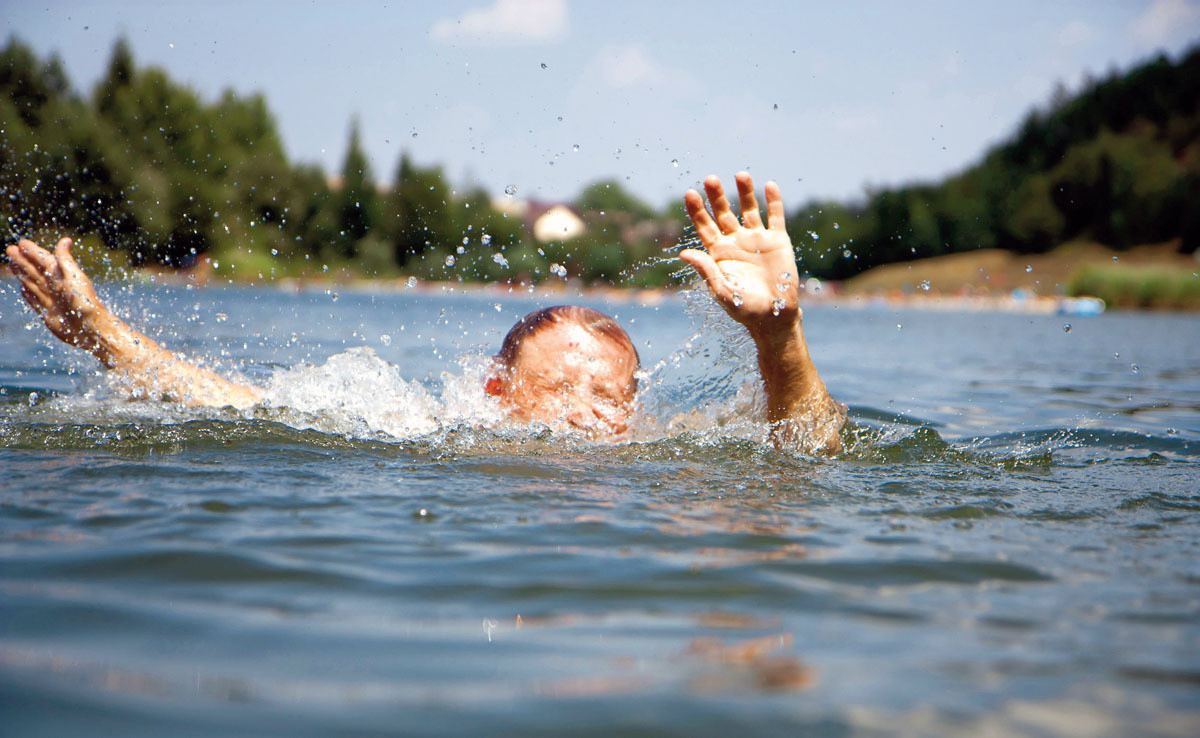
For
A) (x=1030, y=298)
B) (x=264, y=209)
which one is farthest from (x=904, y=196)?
(x=264, y=209)

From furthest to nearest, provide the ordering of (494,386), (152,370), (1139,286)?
(1139,286) < (152,370) < (494,386)

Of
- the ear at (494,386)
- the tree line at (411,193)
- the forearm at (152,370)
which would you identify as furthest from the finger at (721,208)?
the tree line at (411,193)

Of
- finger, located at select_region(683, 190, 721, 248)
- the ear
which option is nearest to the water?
the ear

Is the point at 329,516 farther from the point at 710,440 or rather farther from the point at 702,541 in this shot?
the point at 710,440

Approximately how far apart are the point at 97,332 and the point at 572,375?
2.17 meters

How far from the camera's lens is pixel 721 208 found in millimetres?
3348

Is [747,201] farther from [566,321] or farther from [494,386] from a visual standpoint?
[494,386]

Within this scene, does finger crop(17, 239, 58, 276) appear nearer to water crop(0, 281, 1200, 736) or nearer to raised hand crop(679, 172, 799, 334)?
water crop(0, 281, 1200, 736)

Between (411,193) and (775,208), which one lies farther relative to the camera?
(411,193)

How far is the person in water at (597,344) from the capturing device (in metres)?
3.23

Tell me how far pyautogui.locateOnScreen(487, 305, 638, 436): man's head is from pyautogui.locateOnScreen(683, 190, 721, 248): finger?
0.72 m

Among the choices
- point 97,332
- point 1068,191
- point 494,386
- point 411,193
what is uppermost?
point 411,193

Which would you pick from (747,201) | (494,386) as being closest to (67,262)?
(494,386)

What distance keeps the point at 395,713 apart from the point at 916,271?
62614 mm
